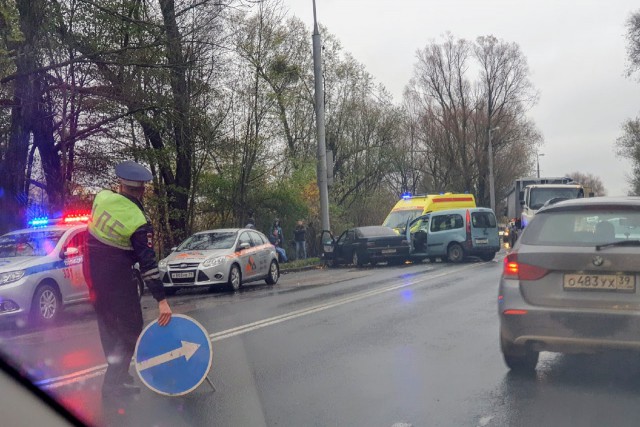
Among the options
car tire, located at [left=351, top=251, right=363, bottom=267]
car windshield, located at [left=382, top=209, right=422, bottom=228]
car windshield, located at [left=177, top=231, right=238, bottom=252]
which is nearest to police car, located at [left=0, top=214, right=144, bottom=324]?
car windshield, located at [left=177, top=231, right=238, bottom=252]

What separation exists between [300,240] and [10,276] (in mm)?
17447

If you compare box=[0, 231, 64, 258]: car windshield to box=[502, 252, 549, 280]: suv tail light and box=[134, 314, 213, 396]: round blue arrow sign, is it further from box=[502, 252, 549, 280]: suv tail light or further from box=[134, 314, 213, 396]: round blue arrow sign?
box=[502, 252, 549, 280]: suv tail light

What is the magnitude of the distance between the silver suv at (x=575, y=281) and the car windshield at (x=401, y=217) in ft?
79.3

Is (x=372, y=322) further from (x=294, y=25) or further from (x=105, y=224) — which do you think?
(x=294, y=25)

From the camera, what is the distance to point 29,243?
1227cm

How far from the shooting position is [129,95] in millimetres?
17391

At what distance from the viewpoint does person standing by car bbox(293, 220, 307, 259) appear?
91.8ft

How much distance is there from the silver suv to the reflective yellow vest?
3.24 m

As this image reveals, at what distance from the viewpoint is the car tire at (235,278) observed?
54.2 ft

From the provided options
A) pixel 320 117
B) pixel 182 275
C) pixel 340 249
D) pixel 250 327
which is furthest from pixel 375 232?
pixel 250 327

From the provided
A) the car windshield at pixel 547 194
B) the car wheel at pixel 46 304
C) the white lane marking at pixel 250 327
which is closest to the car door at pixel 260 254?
the white lane marking at pixel 250 327

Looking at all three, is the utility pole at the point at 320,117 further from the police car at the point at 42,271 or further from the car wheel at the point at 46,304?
the car wheel at the point at 46,304

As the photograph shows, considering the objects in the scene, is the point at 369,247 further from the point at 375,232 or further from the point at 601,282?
the point at 601,282

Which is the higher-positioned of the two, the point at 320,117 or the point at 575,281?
the point at 320,117
